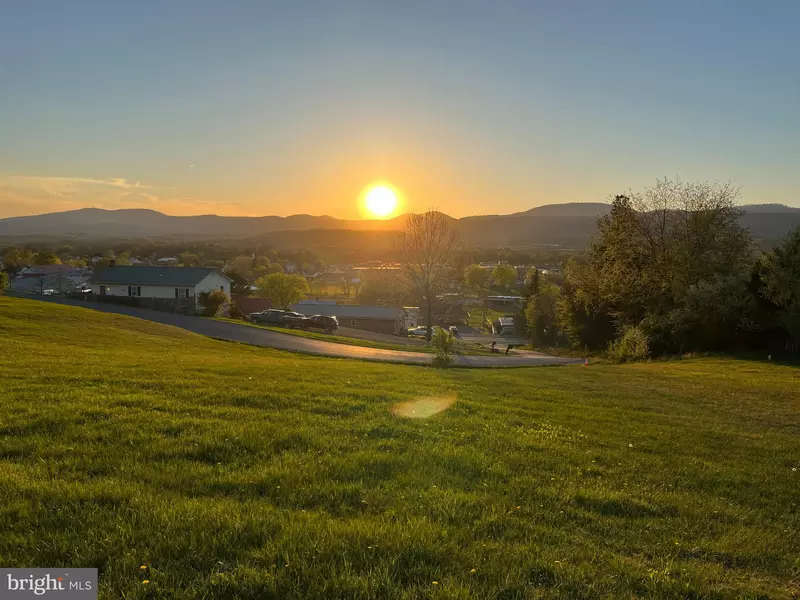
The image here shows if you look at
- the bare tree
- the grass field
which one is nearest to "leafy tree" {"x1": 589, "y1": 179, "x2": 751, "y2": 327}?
the bare tree

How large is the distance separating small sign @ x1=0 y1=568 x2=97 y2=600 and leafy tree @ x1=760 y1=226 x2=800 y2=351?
3302cm

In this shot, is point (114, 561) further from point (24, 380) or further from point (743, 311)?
point (743, 311)

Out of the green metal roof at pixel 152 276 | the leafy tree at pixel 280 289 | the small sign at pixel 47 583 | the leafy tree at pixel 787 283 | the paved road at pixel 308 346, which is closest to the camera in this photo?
the small sign at pixel 47 583

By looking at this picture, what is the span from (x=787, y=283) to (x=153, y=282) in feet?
181

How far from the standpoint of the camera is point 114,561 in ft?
12.0

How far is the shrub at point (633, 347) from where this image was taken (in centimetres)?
3250

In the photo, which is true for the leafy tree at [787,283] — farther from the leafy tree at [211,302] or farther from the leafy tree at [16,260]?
the leafy tree at [16,260]

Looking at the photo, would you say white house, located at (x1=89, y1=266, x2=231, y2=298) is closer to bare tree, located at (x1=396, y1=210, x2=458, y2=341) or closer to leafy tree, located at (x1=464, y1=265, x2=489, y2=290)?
bare tree, located at (x1=396, y1=210, x2=458, y2=341)

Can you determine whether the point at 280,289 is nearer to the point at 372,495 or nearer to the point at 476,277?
the point at 372,495

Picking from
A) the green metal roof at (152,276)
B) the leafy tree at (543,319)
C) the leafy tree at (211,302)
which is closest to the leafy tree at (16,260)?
the green metal roof at (152,276)

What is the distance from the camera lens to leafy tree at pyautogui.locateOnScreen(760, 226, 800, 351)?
90.7 feet

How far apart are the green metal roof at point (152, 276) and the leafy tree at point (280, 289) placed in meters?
16.0

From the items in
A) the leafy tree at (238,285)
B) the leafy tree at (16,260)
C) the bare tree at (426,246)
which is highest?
the bare tree at (426,246)

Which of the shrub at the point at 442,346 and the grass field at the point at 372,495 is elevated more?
the grass field at the point at 372,495
